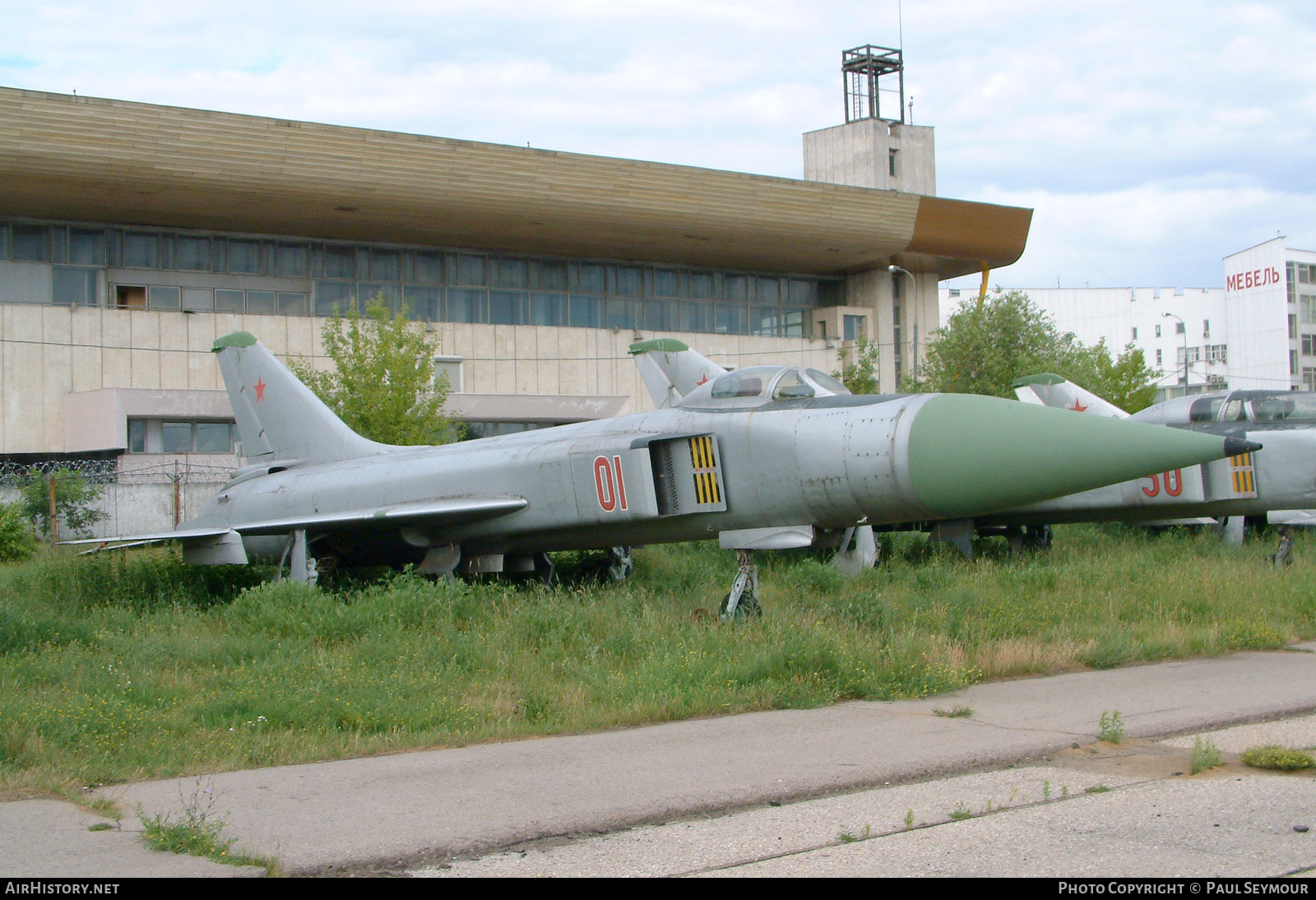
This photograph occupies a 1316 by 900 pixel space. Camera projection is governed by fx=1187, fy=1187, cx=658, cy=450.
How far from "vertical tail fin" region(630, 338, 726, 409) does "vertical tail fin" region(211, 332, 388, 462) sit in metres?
4.39

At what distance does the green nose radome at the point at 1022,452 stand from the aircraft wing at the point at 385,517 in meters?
5.22

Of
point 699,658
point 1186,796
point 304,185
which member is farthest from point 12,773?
point 304,185

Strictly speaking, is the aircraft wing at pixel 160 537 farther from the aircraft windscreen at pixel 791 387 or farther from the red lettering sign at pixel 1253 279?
the red lettering sign at pixel 1253 279

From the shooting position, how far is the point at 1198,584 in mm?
12984

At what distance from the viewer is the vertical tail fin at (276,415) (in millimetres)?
17078

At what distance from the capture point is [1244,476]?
1606 cm

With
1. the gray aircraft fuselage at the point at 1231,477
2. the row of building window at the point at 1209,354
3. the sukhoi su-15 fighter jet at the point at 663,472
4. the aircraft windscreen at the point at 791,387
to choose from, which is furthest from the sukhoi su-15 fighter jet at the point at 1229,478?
the row of building window at the point at 1209,354

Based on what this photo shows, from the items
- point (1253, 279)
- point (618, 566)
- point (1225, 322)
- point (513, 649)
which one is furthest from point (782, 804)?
point (1225, 322)

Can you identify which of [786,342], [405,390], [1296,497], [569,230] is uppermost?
[569,230]

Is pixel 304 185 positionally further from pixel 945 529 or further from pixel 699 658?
pixel 699 658

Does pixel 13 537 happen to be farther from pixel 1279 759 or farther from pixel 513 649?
pixel 1279 759

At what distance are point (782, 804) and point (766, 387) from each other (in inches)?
257

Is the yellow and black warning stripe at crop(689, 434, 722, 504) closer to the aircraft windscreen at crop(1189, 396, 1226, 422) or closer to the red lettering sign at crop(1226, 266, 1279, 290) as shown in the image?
the aircraft windscreen at crop(1189, 396, 1226, 422)

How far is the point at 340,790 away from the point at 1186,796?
13.2ft
